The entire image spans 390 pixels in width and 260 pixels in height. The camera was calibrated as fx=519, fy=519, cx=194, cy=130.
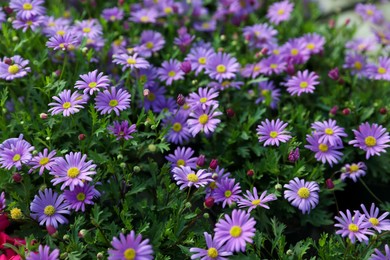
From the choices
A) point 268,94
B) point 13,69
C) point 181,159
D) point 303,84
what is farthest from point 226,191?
point 13,69

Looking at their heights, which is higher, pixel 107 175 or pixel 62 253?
pixel 107 175

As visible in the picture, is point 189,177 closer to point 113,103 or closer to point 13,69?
point 113,103

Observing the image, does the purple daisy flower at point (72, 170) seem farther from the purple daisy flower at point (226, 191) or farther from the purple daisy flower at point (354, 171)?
the purple daisy flower at point (354, 171)

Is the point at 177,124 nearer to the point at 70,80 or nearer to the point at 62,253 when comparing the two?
the point at 70,80

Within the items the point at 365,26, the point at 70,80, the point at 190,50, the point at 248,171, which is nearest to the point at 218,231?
the point at 248,171

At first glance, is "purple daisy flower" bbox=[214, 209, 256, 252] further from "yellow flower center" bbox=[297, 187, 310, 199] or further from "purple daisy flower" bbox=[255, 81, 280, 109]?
"purple daisy flower" bbox=[255, 81, 280, 109]

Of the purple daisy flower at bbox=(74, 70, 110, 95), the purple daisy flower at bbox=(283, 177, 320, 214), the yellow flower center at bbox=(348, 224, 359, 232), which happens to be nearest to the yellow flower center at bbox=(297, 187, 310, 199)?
the purple daisy flower at bbox=(283, 177, 320, 214)

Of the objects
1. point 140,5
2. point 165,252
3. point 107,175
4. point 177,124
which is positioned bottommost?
point 165,252
